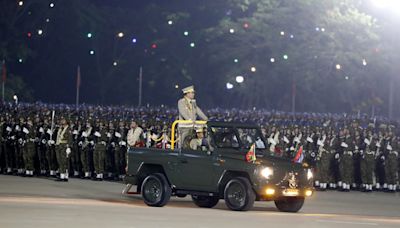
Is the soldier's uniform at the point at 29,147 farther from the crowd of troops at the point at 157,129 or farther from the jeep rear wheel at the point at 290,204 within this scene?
the jeep rear wheel at the point at 290,204

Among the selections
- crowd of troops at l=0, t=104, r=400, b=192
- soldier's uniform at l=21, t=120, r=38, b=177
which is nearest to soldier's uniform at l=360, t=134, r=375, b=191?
crowd of troops at l=0, t=104, r=400, b=192

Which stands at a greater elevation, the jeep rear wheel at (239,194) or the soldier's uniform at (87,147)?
the soldier's uniform at (87,147)

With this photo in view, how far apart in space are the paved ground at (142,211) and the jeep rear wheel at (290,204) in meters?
0.22

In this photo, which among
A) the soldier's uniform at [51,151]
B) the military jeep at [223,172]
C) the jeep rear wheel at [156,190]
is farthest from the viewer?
the soldier's uniform at [51,151]

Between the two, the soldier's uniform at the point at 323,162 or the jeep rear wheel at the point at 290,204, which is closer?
the jeep rear wheel at the point at 290,204

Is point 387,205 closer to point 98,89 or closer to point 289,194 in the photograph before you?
point 289,194

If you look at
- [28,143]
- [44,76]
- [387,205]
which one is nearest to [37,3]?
[44,76]

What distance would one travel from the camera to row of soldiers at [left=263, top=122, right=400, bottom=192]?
3569 centimetres

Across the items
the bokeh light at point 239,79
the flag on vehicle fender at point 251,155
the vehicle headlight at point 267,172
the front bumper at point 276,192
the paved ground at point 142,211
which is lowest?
the paved ground at point 142,211

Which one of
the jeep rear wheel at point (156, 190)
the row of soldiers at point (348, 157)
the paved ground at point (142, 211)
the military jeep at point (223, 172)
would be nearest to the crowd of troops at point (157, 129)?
the row of soldiers at point (348, 157)

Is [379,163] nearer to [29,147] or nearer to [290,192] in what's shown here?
[29,147]

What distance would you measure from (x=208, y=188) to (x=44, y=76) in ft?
205

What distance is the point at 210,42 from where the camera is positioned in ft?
258

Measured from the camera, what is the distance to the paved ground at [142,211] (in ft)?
67.7
